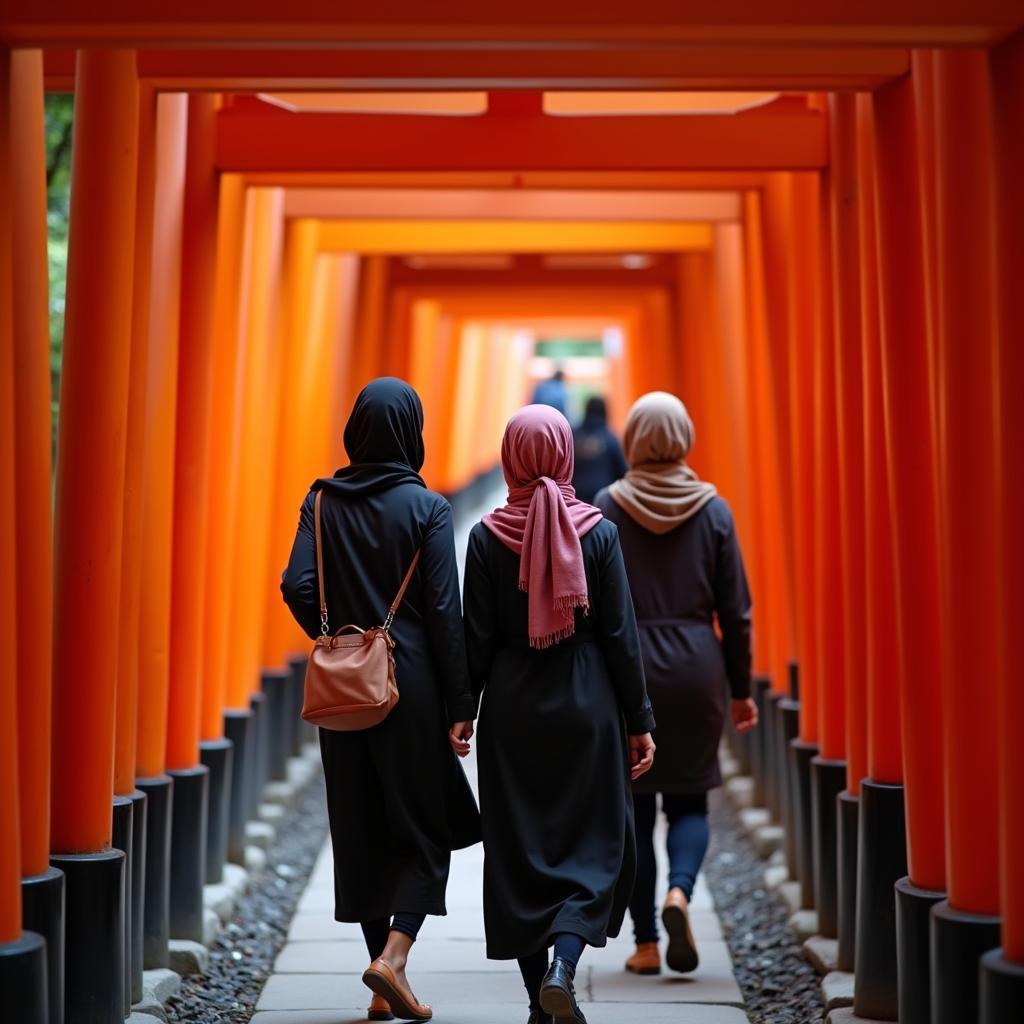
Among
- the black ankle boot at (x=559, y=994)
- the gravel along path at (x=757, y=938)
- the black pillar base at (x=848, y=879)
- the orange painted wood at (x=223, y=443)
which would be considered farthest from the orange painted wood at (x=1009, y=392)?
the orange painted wood at (x=223, y=443)

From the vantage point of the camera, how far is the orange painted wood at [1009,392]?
3.86m

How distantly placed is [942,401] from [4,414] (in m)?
2.31

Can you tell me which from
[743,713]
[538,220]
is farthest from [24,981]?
[538,220]

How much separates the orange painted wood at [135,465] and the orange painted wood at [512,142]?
3.48ft

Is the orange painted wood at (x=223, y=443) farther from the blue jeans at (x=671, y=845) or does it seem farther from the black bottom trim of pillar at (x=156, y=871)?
the blue jeans at (x=671, y=845)

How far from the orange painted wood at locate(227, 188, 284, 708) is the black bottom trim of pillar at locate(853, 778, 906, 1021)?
12.8 ft

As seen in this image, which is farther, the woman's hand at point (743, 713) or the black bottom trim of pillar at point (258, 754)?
the black bottom trim of pillar at point (258, 754)

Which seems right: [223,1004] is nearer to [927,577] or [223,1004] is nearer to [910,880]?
[910,880]

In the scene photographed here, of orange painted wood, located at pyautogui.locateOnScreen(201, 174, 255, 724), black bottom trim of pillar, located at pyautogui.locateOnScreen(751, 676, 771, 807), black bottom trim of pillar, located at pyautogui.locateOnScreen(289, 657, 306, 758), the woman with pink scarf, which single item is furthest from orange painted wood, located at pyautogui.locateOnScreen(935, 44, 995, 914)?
black bottom trim of pillar, located at pyautogui.locateOnScreen(289, 657, 306, 758)

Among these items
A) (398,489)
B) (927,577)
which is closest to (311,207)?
(398,489)

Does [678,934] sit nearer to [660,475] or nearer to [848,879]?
[848,879]

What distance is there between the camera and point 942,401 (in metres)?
4.33

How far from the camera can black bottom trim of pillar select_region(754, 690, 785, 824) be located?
831 centimetres

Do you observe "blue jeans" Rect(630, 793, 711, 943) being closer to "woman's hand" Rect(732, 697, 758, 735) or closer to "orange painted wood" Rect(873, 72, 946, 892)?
"woman's hand" Rect(732, 697, 758, 735)
